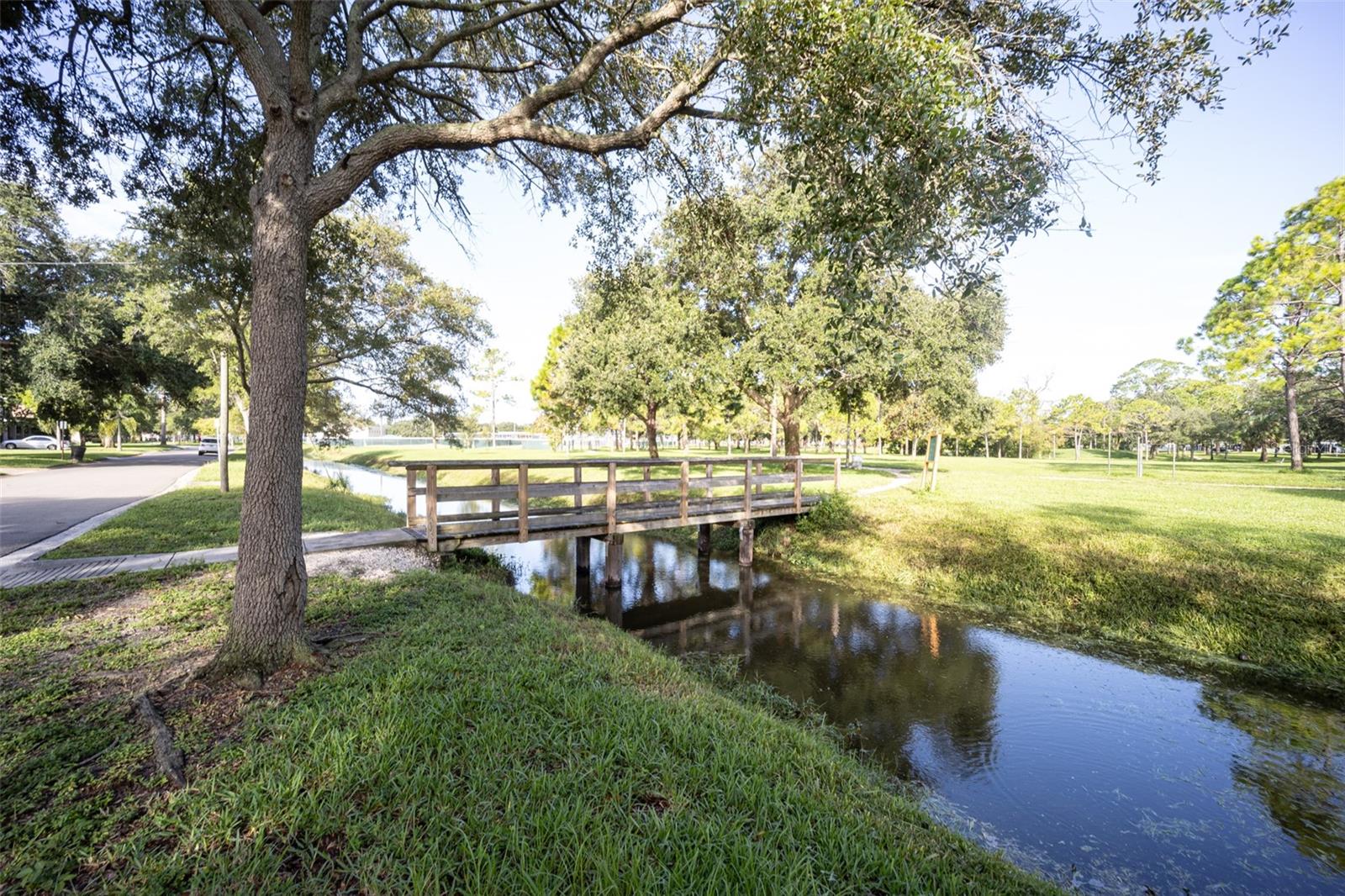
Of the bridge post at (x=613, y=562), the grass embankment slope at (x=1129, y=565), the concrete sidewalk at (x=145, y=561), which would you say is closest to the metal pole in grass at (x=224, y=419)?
the concrete sidewalk at (x=145, y=561)

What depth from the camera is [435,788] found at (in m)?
2.69

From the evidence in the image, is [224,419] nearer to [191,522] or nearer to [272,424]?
[191,522]

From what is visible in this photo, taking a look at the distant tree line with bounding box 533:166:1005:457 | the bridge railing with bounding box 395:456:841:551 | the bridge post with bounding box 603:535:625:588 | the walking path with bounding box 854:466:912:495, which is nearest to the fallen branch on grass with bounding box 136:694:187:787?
the bridge railing with bounding box 395:456:841:551

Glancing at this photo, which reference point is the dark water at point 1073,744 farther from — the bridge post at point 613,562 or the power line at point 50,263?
the power line at point 50,263

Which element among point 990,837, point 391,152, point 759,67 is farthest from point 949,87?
point 990,837

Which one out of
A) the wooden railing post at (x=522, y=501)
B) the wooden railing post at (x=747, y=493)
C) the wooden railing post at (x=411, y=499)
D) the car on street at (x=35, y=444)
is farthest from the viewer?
the car on street at (x=35, y=444)

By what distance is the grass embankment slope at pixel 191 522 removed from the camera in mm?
8359

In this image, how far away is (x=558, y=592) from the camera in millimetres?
10445

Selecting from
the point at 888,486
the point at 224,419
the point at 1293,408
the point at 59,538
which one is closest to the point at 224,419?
the point at 224,419

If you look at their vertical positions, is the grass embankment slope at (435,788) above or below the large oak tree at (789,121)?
below

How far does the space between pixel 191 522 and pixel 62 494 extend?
8546 millimetres

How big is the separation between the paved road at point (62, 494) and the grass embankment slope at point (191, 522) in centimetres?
76

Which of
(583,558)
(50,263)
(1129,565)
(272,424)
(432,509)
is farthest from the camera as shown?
(50,263)

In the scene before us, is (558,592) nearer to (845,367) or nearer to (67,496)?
(845,367)
